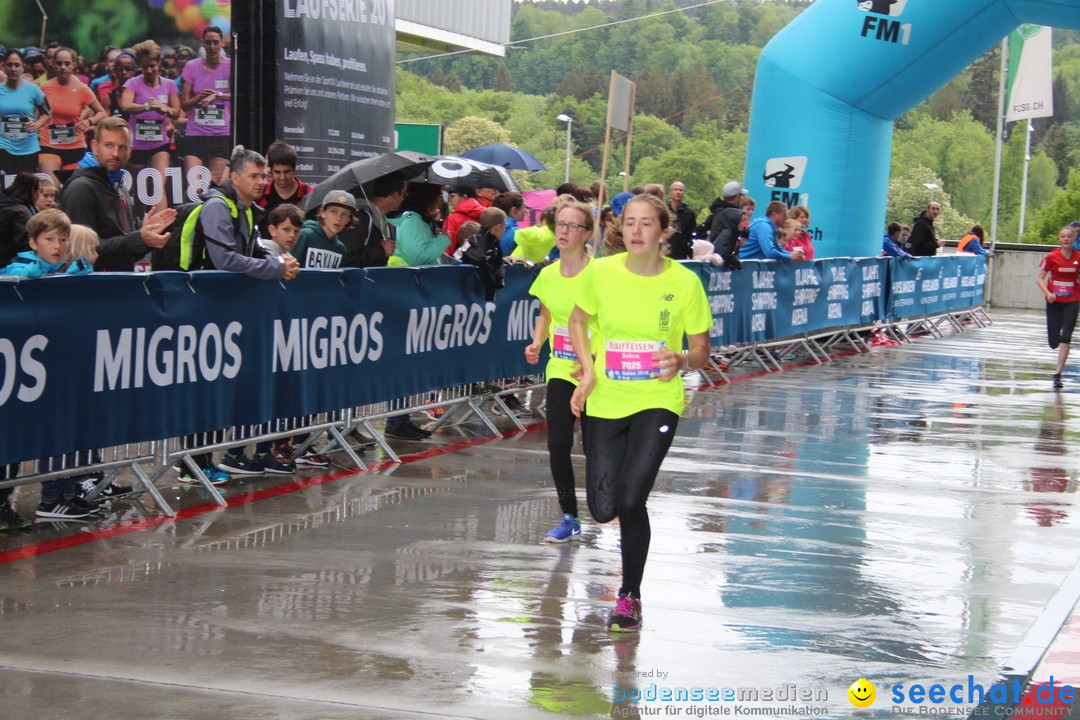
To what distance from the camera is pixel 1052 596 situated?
7.09m

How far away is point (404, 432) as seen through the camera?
1136 centimetres

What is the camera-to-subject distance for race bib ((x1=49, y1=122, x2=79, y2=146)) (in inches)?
454

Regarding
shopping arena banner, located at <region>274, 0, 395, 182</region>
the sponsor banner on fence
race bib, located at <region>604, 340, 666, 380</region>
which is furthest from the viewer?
shopping arena banner, located at <region>274, 0, 395, 182</region>

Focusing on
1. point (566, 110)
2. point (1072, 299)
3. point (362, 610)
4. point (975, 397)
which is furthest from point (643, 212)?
point (566, 110)

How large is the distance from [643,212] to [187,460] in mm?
3727

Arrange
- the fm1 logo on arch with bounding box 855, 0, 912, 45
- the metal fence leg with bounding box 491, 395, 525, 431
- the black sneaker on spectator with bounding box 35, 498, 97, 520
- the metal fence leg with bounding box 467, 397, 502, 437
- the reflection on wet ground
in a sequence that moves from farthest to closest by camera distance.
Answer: the fm1 logo on arch with bounding box 855, 0, 912, 45 → the metal fence leg with bounding box 491, 395, 525, 431 → the metal fence leg with bounding box 467, 397, 502, 437 → the black sneaker on spectator with bounding box 35, 498, 97, 520 → the reflection on wet ground

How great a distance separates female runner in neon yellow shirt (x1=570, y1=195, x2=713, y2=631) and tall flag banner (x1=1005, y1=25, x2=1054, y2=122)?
31053 millimetres

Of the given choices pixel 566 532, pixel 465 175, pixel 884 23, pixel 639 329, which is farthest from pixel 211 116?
pixel 884 23

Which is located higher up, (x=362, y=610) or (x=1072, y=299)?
(x=1072, y=299)

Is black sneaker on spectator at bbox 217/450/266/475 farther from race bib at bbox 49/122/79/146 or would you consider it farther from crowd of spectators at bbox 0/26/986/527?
race bib at bbox 49/122/79/146

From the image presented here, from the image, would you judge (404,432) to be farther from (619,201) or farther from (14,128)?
(14,128)

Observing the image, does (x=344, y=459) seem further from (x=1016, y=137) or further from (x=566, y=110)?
(x=1016, y=137)

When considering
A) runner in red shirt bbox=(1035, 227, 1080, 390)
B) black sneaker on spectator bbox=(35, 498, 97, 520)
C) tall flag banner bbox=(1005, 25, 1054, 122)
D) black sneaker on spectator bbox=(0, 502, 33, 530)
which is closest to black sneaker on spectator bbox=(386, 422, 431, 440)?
black sneaker on spectator bbox=(35, 498, 97, 520)

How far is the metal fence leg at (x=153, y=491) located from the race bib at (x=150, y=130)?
4.78m
